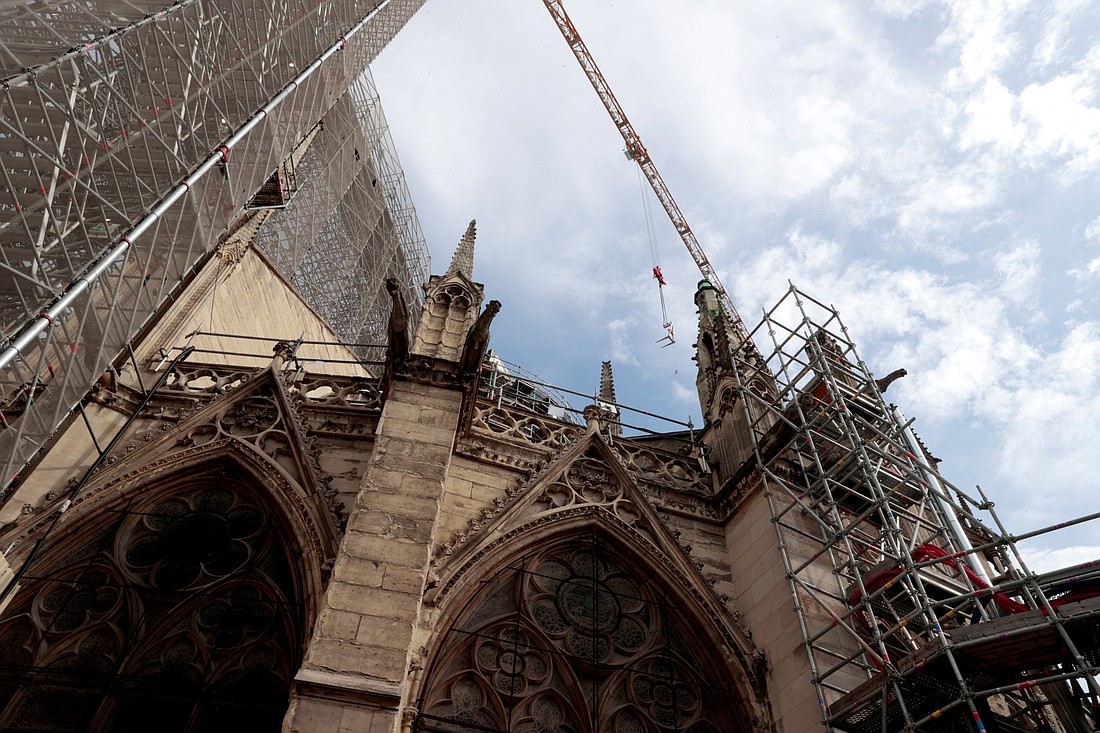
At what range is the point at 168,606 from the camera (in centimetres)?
688

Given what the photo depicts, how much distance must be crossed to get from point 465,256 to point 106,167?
417cm

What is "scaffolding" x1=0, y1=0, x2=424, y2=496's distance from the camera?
20.6 feet

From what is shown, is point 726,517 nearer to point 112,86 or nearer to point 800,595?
point 800,595

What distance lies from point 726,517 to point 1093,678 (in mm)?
4196

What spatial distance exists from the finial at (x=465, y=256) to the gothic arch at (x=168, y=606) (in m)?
3.53

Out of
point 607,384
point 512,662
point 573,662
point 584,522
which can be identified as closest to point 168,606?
point 512,662

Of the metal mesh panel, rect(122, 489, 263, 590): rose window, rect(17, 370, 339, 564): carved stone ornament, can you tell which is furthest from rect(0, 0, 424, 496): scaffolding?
the metal mesh panel

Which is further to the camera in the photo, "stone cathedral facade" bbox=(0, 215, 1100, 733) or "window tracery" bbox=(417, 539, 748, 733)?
"window tracery" bbox=(417, 539, 748, 733)

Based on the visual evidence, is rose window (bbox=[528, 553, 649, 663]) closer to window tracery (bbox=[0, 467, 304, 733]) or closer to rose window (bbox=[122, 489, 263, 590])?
window tracery (bbox=[0, 467, 304, 733])

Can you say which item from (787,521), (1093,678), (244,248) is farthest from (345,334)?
(1093,678)

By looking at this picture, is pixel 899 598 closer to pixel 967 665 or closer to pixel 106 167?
pixel 967 665

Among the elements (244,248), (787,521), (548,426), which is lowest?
(787,521)

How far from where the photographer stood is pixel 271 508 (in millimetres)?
7469

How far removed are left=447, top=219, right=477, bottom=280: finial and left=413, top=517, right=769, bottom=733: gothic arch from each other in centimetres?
348
